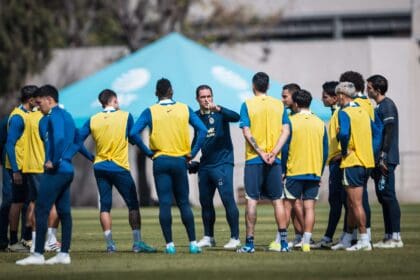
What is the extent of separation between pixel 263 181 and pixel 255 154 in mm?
385

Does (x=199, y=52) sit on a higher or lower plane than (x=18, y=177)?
higher

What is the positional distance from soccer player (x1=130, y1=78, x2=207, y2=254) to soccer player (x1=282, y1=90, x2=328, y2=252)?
4.36ft

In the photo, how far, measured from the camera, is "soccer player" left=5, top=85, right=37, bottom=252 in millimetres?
18375

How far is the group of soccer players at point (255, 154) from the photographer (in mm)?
17484

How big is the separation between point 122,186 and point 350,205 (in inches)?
120

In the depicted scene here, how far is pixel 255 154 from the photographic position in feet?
57.6

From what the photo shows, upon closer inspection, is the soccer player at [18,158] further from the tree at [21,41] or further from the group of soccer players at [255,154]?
the tree at [21,41]

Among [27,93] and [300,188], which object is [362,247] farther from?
[27,93]

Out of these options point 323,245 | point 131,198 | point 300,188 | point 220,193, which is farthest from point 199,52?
point 300,188

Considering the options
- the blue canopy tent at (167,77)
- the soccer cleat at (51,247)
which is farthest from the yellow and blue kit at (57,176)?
the blue canopy tent at (167,77)

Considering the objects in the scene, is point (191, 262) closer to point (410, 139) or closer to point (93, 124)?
point (93, 124)

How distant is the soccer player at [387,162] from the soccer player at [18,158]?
4716 mm

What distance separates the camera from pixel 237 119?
18.4 meters

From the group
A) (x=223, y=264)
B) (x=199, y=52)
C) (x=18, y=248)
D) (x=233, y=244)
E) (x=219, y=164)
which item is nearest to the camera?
(x=223, y=264)
